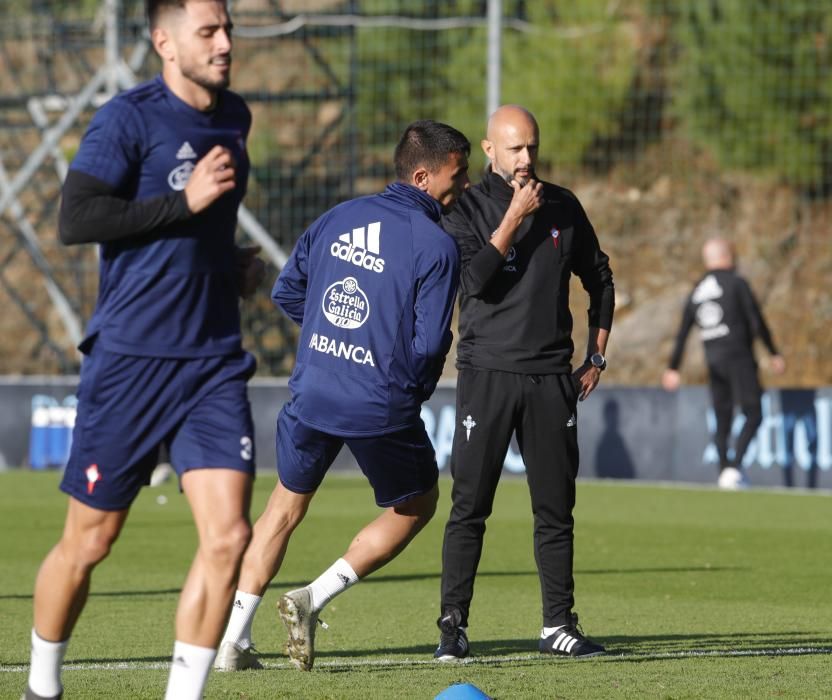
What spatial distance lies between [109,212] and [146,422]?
0.64 metres

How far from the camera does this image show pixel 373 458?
6.48m

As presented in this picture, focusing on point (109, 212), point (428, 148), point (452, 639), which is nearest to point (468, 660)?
point (452, 639)

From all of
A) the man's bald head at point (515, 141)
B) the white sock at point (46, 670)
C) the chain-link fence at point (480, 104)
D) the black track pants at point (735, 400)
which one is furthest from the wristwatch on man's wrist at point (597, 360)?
the chain-link fence at point (480, 104)

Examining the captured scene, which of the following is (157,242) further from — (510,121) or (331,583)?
(510,121)

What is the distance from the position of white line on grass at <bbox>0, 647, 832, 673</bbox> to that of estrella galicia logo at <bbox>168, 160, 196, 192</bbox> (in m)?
2.31

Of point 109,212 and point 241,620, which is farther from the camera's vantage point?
point 241,620

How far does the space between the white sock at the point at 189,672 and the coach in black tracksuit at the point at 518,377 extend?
2309 mm

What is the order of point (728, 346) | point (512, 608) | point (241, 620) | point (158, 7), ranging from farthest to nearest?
1. point (728, 346)
2. point (512, 608)
3. point (241, 620)
4. point (158, 7)

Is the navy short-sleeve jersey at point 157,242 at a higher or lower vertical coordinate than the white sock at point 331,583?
higher

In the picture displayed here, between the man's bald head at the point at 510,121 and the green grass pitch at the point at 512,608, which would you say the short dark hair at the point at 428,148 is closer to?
the man's bald head at the point at 510,121

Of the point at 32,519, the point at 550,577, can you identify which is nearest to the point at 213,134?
the point at 550,577

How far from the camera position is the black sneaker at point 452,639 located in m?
6.96

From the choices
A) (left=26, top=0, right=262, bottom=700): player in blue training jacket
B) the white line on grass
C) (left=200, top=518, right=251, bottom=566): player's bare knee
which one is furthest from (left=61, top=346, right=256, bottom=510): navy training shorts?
the white line on grass

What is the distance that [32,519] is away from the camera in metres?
13.8
